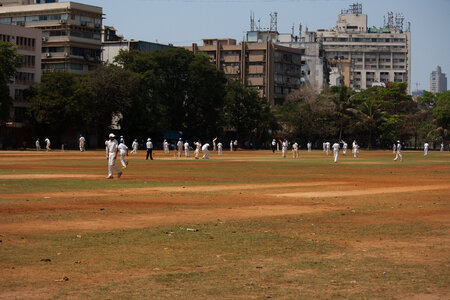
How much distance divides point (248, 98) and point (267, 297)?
123868 mm

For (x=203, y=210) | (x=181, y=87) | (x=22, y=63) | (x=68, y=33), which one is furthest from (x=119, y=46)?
(x=203, y=210)

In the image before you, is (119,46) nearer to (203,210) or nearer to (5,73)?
(5,73)

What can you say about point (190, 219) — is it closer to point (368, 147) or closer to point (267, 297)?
point (267, 297)

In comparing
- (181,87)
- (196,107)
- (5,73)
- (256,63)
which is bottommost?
(196,107)

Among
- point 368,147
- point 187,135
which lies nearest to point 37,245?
point 187,135

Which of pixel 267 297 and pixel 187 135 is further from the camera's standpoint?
pixel 187 135

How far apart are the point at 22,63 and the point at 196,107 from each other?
3073 centimetres

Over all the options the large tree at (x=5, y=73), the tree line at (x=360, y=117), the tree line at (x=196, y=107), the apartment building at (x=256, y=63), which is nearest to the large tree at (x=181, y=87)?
the tree line at (x=196, y=107)

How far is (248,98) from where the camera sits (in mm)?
132625

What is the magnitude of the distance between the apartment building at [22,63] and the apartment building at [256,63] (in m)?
59.4

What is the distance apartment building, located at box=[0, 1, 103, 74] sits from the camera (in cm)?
12425

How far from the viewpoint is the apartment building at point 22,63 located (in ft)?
354

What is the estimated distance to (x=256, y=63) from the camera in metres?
164

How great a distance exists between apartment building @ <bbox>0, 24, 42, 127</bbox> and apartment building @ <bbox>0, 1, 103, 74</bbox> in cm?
1064
